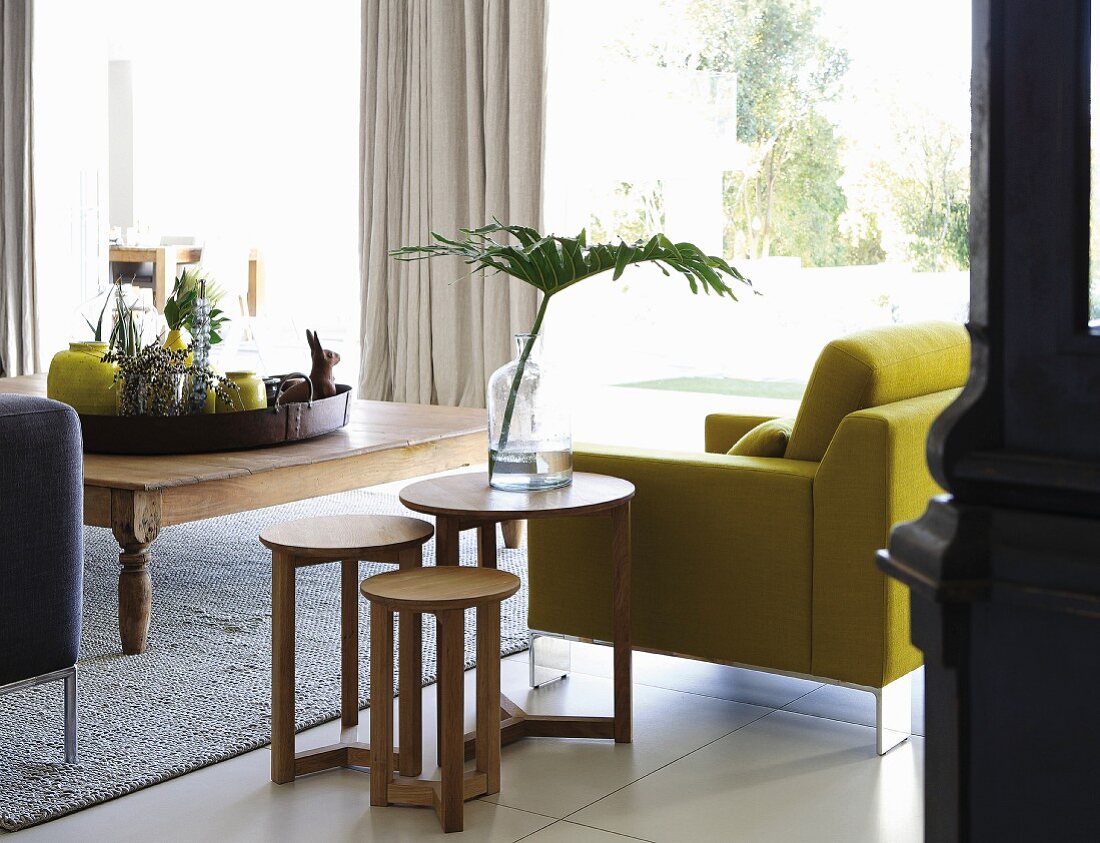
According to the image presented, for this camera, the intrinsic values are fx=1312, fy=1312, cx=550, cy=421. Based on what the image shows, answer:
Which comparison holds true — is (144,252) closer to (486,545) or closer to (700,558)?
(486,545)

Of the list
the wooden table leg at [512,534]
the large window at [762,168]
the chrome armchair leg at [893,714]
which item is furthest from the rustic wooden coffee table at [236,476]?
the large window at [762,168]

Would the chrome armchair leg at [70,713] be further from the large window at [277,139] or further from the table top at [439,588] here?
the large window at [277,139]

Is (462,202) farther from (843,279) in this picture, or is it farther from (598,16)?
(843,279)

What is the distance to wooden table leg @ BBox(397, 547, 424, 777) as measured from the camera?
7.44ft

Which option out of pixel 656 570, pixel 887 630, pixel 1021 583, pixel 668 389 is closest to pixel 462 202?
pixel 668 389

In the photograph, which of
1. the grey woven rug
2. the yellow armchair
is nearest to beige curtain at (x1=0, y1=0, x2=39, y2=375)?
the grey woven rug

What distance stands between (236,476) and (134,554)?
0.31m

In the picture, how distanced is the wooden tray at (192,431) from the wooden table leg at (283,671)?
1146mm

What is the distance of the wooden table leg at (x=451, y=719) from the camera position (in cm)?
214

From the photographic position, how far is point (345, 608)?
2527mm

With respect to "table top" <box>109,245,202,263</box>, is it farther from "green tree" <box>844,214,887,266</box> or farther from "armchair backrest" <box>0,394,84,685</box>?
"armchair backrest" <box>0,394,84,685</box>

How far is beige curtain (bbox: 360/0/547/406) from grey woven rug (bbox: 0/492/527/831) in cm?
217

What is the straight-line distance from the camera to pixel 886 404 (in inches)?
104

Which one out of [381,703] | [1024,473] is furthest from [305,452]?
[1024,473]
